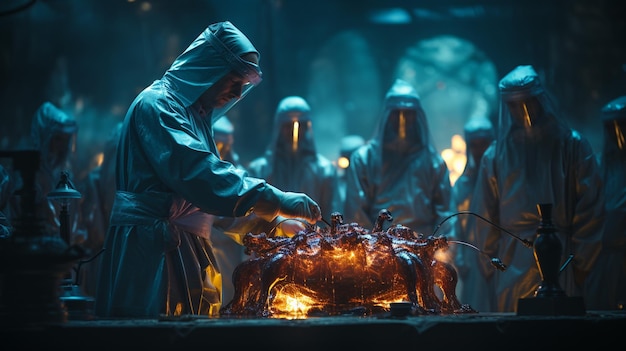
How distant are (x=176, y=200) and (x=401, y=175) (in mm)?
4419

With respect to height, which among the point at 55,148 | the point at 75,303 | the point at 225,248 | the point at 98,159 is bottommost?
the point at 75,303

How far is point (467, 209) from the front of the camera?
31.1ft

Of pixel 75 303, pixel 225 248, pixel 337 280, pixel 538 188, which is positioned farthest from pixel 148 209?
pixel 225 248

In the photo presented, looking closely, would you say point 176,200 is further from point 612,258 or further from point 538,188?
point 612,258

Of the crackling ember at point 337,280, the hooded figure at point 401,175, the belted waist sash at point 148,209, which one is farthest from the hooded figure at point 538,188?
the belted waist sash at point 148,209

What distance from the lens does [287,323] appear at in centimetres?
338

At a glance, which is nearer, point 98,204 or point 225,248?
point 225,248

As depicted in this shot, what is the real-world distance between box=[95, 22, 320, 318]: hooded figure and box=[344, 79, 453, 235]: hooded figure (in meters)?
3.81

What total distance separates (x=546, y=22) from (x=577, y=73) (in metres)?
1.55

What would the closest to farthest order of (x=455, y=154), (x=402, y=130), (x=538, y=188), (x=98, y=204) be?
(x=538, y=188), (x=402, y=130), (x=98, y=204), (x=455, y=154)

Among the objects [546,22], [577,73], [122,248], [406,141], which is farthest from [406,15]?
[122,248]

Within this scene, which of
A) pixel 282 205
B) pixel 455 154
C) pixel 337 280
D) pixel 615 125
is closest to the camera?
pixel 337 280

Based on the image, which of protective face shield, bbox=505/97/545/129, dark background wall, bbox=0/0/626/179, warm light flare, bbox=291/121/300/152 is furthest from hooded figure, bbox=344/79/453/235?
dark background wall, bbox=0/0/626/179

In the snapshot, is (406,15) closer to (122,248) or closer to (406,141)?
(406,141)
